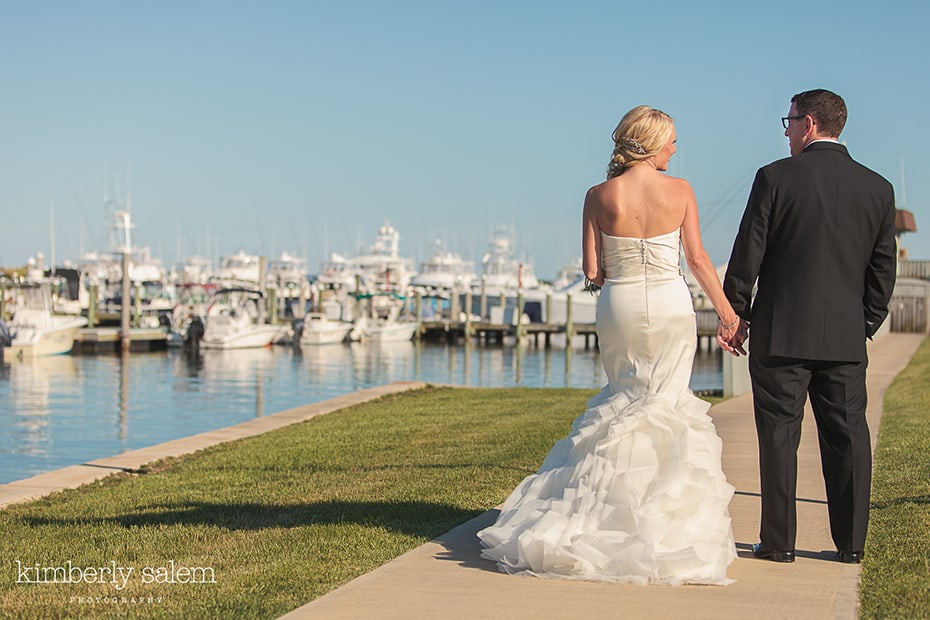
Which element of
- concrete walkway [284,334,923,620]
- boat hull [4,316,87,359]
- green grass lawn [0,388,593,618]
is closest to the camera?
concrete walkway [284,334,923,620]

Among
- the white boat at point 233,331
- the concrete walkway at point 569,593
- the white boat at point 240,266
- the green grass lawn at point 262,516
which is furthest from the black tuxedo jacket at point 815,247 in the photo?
the white boat at point 240,266

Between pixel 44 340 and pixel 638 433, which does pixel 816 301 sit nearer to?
pixel 638 433

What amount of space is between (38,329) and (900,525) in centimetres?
5153

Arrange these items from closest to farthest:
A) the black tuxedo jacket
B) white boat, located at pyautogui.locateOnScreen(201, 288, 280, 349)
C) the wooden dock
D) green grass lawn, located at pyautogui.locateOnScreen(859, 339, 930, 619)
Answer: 1. green grass lawn, located at pyautogui.locateOnScreen(859, 339, 930, 619)
2. the black tuxedo jacket
3. the wooden dock
4. white boat, located at pyautogui.locateOnScreen(201, 288, 280, 349)

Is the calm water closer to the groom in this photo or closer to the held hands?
the held hands

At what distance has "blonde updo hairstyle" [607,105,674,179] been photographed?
6250 millimetres

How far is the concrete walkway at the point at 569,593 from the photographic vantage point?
203 inches

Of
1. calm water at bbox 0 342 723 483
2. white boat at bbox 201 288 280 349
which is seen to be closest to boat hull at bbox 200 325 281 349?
white boat at bbox 201 288 280 349

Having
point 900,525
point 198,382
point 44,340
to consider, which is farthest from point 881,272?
point 44,340

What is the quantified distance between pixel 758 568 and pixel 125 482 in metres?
7.47

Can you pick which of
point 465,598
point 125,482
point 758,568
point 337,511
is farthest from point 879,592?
point 125,482

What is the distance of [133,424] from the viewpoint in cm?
2686

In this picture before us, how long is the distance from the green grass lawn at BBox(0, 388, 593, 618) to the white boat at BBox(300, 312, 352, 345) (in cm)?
5192

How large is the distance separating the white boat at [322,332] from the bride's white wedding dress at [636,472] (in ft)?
202
